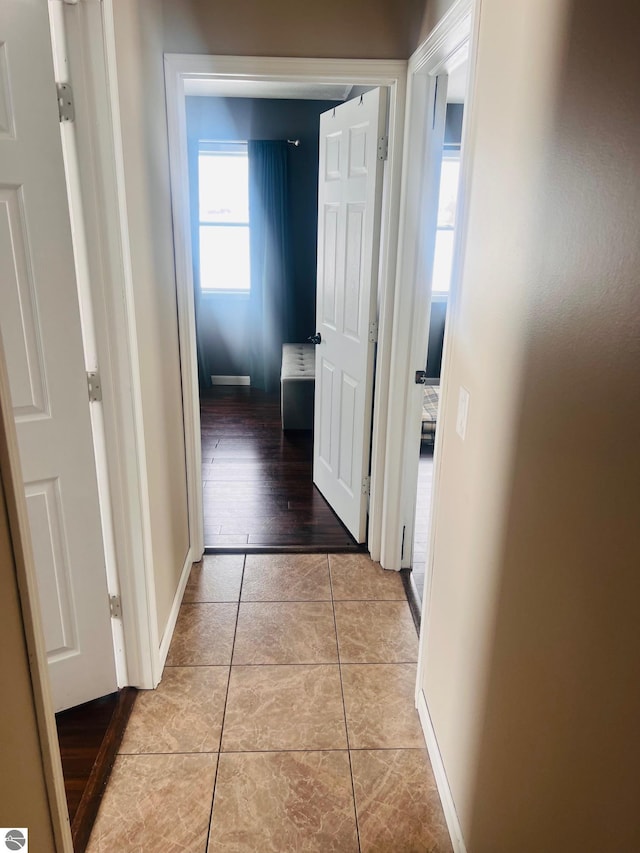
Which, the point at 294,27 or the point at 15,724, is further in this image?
the point at 294,27

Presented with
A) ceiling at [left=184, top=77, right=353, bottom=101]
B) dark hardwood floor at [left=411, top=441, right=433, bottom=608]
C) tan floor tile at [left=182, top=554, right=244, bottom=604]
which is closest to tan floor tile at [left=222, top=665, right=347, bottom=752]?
tan floor tile at [left=182, top=554, right=244, bottom=604]

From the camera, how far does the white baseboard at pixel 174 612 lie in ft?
7.59

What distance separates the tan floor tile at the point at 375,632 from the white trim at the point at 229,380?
12.8 ft

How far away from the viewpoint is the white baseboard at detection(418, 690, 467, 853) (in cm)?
162

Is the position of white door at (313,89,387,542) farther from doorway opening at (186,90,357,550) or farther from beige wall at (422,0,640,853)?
beige wall at (422,0,640,853)

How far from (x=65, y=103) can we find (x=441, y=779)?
221 centimetres

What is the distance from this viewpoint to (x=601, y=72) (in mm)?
916

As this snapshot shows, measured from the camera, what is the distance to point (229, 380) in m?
6.29

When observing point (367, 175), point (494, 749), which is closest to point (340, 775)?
point (494, 749)

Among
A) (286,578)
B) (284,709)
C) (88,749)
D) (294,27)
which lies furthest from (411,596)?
(294,27)

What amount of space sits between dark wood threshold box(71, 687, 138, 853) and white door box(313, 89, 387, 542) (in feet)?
4.73

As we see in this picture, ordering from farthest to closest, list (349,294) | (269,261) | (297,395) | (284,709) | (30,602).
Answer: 1. (269,261)
2. (297,395)
3. (349,294)
4. (284,709)
5. (30,602)

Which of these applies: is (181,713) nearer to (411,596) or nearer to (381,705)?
(381,705)

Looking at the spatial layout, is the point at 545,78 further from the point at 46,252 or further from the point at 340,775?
the point at 340,775
